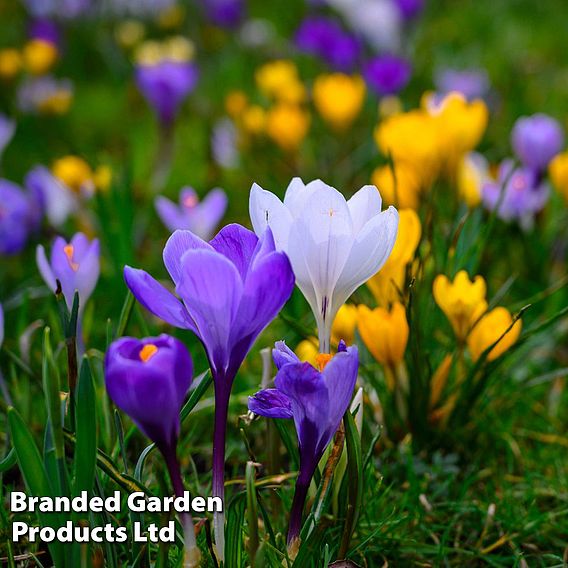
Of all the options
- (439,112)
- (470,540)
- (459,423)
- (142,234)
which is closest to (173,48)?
(142,234)

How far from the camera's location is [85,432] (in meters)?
0.87

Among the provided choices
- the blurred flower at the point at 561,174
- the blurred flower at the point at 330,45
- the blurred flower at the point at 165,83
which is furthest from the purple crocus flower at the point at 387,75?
the blurred flower at the point at 561,174

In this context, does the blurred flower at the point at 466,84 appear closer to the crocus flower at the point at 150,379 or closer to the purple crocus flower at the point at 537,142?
the purple crocus flower at the point at 537,142

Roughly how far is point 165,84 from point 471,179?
1.39m

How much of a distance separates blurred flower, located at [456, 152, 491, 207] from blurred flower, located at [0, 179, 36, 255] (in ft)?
3.85

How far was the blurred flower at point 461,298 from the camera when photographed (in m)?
1.26

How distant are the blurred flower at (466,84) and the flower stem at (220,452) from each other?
2311 millimetres

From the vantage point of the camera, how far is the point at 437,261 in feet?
5.43

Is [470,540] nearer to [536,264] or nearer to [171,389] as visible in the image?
[171,389]

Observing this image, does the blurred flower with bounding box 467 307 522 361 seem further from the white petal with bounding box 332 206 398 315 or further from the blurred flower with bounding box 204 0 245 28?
the blurred flower with bounding box 204 0 245 28

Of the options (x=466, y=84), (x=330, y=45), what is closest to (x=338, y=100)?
(x=466, y=84)

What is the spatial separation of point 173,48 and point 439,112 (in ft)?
5.81

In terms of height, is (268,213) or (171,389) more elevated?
(268,213)

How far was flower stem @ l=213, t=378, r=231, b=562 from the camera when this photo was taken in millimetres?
876
